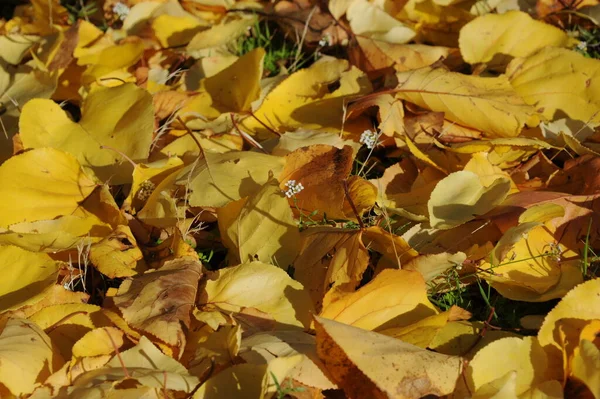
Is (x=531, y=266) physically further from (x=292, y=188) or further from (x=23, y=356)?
(x=23, y=356)

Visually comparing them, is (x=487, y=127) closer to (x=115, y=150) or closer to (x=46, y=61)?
(x=115, y=150)

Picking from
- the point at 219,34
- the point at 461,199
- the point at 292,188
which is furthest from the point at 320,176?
the point at 219,34

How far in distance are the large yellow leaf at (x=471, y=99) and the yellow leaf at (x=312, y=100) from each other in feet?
0.47

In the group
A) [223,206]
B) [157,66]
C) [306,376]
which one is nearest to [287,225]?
[223,206]

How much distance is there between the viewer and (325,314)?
1208 millimetres

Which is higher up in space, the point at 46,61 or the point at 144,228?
the point at 46,61

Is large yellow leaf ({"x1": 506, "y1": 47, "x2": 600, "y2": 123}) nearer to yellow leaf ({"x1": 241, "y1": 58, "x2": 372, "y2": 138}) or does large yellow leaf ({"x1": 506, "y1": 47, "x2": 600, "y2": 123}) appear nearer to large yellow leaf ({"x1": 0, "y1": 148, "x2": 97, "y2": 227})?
yellow leaf ({"x1": 241, "y1": 58, "x2": 372, "y2": 138})

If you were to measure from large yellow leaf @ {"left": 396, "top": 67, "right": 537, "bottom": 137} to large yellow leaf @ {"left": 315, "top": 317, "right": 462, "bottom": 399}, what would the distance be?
69cm

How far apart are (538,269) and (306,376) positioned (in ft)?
1.76

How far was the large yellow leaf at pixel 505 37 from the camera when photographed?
1.92 meters

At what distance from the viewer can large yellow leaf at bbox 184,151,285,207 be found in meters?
1.47

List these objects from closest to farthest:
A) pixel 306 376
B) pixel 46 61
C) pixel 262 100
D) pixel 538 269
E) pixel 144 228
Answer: pixel 306 376, pixel 538 269, pixel 144 228, pixel 262 100, pixel 46 61

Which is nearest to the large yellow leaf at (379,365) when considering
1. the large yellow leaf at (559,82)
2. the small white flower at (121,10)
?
the large yellow leaf at (559,82)

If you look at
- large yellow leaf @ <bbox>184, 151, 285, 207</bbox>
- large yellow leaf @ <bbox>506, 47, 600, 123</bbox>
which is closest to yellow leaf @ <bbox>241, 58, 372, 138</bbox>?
large yellow leaf @ <bbox>184, 151, 285, 207</bbox>
